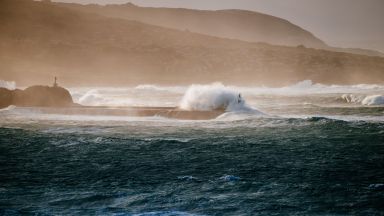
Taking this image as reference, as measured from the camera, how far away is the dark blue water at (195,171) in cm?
1700

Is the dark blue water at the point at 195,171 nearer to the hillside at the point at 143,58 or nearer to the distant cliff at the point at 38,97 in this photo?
the distant cliff at the point at 38,97

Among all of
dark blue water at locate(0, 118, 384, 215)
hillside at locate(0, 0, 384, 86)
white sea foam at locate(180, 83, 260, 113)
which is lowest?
dark blue water at locate(0, 118, 384, 215)

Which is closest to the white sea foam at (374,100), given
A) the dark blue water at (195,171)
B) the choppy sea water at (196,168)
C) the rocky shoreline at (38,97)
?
the choppy sea water at (196,168)

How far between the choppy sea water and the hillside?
300 feet

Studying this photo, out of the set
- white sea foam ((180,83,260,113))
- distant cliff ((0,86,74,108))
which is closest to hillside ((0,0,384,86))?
distant cliff ((0,86,74,108))

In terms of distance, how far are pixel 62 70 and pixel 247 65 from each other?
53.0 m

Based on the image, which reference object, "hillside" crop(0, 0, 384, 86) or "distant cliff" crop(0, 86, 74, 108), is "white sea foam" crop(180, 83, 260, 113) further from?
"hillside" crop(0, 0, 384, 86)

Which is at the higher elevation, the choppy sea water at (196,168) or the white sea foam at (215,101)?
the white sea foam at (215,101)

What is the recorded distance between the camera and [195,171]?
22.1 metres

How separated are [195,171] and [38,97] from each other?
36.1m

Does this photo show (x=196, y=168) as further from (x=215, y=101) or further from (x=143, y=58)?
(x=143, y=58)

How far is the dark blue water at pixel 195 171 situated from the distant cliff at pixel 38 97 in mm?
18175

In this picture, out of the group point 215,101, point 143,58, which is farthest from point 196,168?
point 143,58

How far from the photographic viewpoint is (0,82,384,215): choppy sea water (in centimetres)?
1705
